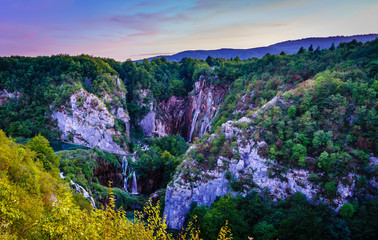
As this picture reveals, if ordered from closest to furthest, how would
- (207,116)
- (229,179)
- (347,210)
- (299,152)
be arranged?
(347,210)
(299,152)
(229,179)
(207,116)

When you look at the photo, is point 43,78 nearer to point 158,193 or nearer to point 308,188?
point 158,193

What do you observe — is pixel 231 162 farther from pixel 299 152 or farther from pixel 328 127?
pixel 328 127

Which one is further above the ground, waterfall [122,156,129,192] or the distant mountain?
the distant mountain

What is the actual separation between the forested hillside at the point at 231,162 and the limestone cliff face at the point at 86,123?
0.76ft

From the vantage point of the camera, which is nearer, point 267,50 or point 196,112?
point 196,112

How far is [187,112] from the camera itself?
67.4 m

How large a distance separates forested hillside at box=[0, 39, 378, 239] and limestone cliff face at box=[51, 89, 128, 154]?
0.76ft

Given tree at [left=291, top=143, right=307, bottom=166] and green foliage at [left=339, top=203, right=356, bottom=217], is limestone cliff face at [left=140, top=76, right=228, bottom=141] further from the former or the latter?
green foliage at [left=339, top=203, right=356, bottom=217]

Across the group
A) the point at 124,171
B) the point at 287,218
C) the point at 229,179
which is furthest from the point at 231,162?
the point at 124,171

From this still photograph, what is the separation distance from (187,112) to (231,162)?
140 ft

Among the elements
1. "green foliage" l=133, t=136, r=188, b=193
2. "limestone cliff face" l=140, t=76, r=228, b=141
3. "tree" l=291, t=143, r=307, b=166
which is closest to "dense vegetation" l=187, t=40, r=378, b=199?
"tree" l=291, t=143, r=307, b=166

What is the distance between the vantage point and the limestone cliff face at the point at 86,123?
48.3 meters

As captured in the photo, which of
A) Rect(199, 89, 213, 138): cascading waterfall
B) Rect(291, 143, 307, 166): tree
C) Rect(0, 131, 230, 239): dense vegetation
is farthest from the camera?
Rect(199, 89, 213, 138): cascading waterfall

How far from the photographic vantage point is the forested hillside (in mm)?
13312
